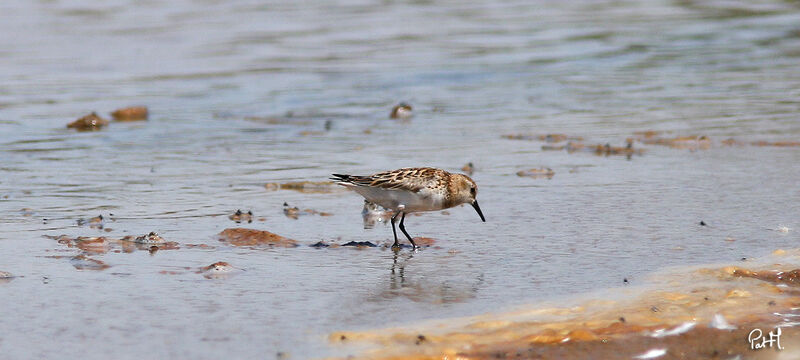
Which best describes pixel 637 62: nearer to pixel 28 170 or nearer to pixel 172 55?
pixel 172 55

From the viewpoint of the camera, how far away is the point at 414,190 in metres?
9.01

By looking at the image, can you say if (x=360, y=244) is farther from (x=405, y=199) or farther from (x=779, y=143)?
(x=779, y=143)

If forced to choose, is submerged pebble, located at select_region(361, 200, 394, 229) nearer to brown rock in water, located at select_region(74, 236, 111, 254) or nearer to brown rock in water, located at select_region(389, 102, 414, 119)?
brown rock in water, located at select_region(74, 236, 111, 254)

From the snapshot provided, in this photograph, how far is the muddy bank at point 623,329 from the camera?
594 cm

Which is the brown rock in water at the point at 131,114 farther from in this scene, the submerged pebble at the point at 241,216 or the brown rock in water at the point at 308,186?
the submerged pebble at the point at 241,216

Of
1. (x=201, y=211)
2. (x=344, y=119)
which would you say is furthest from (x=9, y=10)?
(x=201, y=211)

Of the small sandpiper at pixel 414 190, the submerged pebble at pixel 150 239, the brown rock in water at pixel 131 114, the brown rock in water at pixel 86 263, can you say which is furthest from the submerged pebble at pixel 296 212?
the brown rock in water at pixel 131 114

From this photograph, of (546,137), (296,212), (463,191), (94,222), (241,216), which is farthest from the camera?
(546,137)

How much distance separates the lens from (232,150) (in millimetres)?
13352

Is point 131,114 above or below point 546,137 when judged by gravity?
above

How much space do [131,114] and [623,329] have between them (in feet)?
35.5

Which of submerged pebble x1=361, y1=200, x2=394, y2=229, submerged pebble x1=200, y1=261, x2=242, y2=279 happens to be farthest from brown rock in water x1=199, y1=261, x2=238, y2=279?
submerged pebble x1=361, y1=200, x2=394, y2=229

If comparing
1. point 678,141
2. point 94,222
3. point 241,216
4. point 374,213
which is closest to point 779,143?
point 678,141

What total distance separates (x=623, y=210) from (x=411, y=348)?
13.3 ft
